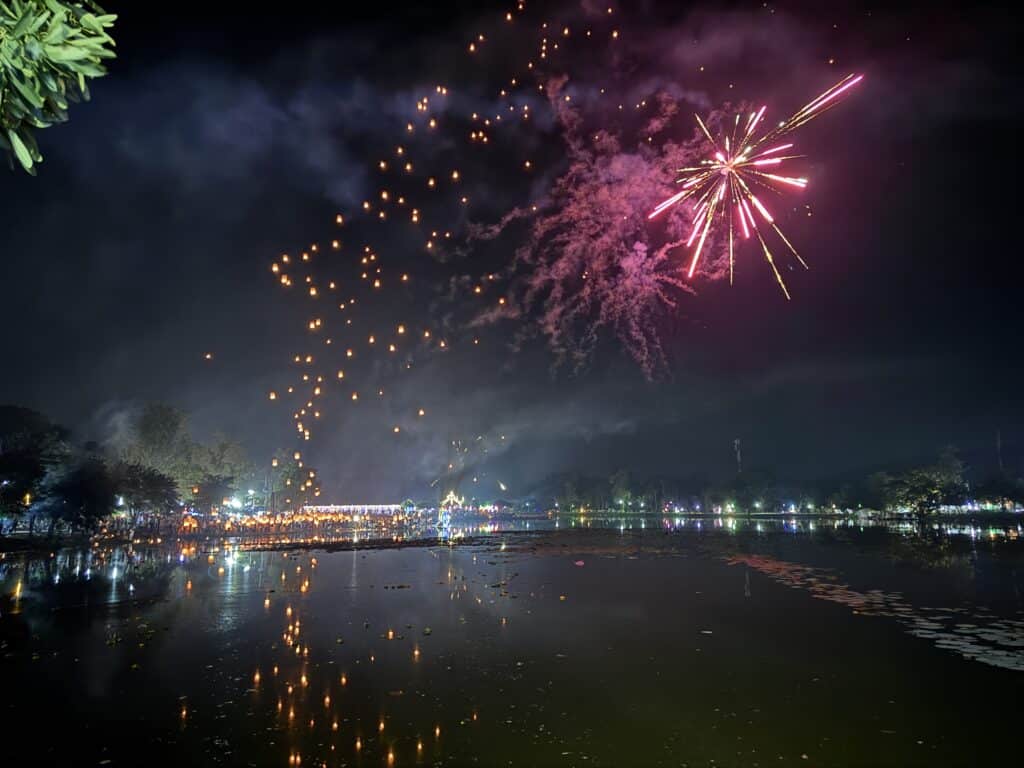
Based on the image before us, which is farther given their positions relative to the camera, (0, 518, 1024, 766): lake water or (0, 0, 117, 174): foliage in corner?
(0, 518, 1024, 766): lake water

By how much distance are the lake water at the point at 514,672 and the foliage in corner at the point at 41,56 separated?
884cm

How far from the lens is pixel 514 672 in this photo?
43.6 ft

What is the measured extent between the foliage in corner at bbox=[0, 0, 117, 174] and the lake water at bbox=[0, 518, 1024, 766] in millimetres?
8836

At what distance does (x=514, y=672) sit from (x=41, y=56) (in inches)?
539

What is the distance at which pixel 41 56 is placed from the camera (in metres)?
4.20

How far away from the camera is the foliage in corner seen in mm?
4113

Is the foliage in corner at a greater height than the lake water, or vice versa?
the foliage in corner

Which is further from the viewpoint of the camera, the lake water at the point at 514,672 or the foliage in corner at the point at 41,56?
the lake water at the point at 514,672

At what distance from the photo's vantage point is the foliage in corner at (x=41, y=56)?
13.5ft

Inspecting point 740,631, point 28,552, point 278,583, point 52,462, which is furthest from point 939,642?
point 52,462

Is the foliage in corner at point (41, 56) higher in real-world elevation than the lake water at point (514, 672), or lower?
higher

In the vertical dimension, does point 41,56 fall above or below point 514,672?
above

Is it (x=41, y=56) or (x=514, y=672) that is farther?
(x=514, y=672)

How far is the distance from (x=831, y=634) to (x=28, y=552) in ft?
192
